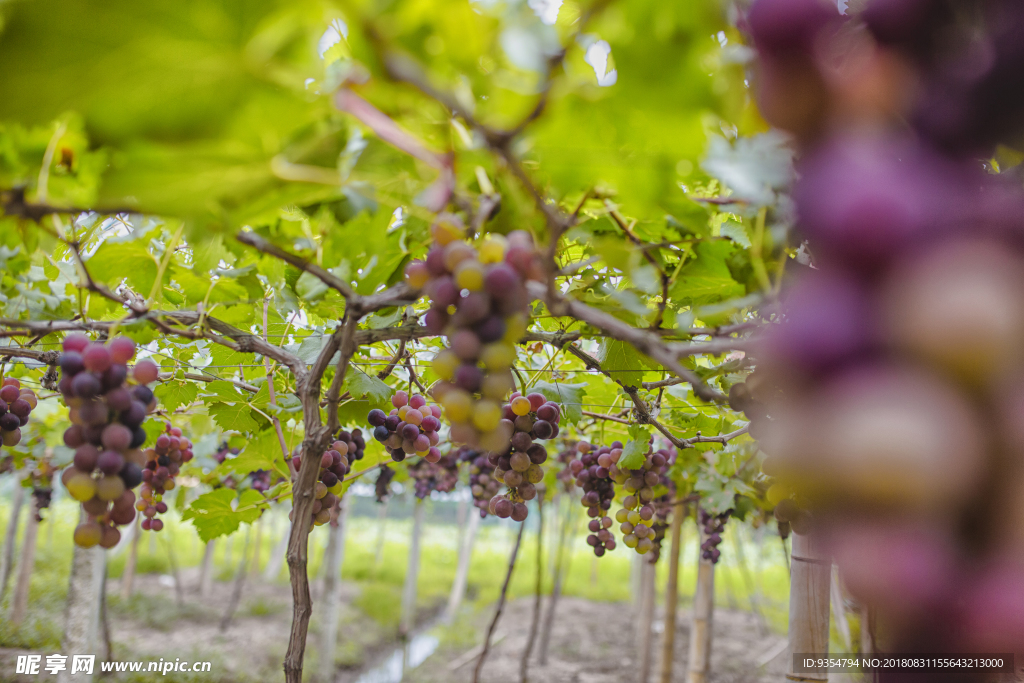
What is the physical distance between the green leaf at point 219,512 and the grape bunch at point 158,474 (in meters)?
0.38

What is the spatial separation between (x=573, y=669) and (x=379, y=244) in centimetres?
819

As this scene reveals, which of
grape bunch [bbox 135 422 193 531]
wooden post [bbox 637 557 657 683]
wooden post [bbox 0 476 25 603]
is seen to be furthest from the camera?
wooden post [bbox 0 476 25 603]

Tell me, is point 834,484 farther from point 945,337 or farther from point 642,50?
point 642,50

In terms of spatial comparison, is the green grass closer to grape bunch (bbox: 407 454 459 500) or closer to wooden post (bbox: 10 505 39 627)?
wooden post (bbox: 10 505 39 627)

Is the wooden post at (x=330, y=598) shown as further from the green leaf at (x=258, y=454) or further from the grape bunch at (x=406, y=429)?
the grape bunch at (x=406, y=429)

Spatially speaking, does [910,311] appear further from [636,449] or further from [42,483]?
[42,483]

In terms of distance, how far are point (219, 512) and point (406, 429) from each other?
792mm

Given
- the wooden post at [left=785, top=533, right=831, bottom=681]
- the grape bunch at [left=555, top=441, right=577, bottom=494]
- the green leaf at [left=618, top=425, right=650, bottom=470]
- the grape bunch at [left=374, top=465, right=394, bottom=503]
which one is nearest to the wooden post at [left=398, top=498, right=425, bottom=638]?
the grape bunch at [left=555, top=441, right=577, bottom=494]

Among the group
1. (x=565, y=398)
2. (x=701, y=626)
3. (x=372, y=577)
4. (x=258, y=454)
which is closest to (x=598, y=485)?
(x=565, y=398)

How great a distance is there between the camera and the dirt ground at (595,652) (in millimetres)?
7141

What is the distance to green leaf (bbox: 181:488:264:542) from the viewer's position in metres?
1.82

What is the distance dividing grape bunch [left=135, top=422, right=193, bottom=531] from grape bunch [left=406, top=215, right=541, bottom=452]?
6.04 ft

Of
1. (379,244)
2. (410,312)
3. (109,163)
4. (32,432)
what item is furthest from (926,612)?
(32,432)

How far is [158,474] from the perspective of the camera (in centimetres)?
220
